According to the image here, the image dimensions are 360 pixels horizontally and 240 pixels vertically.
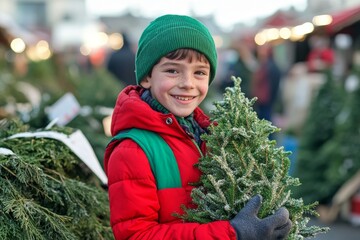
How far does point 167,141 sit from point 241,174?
1.01 feet

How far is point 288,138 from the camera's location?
1232cm

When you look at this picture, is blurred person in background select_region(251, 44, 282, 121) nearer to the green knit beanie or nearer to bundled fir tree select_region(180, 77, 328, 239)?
the green knit beanie

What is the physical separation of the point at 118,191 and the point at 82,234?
2.11 ft

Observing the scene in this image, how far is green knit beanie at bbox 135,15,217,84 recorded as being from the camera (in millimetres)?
2743

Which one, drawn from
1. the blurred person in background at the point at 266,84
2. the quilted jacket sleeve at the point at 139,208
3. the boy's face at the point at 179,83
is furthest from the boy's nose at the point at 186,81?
the blurred person in background at the point at 266,84

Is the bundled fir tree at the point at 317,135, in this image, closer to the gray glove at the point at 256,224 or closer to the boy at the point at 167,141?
the boy at the point at 167,141

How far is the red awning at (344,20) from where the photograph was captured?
31.2ft

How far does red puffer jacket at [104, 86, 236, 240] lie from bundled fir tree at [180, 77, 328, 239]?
0.19 ft

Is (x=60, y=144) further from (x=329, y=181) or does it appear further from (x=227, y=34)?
(x=227, y=34)

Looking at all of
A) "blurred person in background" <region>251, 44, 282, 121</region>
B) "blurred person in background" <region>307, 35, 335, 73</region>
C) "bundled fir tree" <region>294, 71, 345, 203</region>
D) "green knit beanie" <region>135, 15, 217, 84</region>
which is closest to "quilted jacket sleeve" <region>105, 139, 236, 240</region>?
"green knit beanie" <region>135, 15, 217, 84</region>

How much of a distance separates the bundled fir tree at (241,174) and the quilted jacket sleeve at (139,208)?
7 cm

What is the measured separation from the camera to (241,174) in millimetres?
2586

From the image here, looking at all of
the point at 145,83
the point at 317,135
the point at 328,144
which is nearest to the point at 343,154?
the point at 328,144

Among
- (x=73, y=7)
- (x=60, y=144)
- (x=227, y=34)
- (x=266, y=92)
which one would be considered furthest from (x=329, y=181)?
(x=73, y=7)
